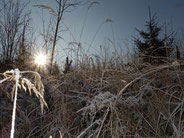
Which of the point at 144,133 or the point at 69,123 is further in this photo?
the point at 69,123

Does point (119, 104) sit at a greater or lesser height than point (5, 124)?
greater

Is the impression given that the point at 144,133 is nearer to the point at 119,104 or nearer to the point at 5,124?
the point at 119,104

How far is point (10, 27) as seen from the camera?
7.83m

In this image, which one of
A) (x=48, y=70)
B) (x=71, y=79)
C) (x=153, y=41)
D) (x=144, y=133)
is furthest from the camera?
(x=153, y=41)

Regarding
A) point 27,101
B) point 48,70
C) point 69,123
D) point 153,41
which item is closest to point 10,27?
point 48,70

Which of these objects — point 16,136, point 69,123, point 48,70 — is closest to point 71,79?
A: point 69,123

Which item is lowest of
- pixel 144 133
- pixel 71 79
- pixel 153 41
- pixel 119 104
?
pixel 144 133

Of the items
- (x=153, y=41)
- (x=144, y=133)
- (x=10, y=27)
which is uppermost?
(x=10, y=27)

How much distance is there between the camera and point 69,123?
1.10m

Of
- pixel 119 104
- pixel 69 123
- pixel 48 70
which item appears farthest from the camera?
pixel 48 70

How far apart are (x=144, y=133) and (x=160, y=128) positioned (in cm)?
11

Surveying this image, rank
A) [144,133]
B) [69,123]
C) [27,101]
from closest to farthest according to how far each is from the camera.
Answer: [144,133] → [69,123] → [27,101]

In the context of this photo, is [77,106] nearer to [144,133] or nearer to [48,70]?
[144,133]

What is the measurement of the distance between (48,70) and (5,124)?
7.57 feet
